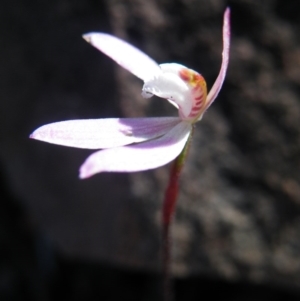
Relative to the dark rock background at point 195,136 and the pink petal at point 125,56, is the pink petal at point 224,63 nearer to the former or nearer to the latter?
the pink petal at point 125,56

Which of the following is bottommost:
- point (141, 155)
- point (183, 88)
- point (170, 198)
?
point (170, 198)

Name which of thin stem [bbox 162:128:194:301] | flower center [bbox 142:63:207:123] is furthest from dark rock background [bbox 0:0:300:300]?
flower center [bbox 142:63:207:123]

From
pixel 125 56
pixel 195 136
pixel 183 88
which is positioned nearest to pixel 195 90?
pixel 183 88

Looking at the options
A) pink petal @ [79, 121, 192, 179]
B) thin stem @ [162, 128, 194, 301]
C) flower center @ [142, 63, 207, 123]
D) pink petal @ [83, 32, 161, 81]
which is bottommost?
thin stem @ [162, 128, 194, 301]

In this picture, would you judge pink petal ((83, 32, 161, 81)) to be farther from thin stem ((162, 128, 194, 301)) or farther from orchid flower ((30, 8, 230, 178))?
thin stem ((162, 128, 194, 301))

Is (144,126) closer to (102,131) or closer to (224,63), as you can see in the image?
(102,131)

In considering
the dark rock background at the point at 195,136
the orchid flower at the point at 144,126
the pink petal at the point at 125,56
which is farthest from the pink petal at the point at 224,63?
the dark rock background at the point at 195,136
